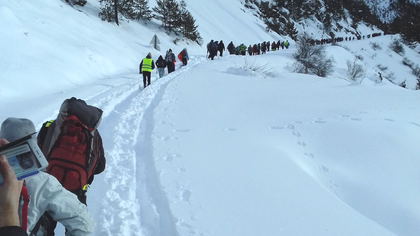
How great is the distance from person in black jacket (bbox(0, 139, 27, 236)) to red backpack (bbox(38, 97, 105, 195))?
1120mm

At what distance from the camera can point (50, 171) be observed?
82.1 inches

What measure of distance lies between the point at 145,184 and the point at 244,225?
5.02 feet

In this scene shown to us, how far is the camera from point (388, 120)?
19.7 ft

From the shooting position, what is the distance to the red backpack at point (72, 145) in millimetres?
2113

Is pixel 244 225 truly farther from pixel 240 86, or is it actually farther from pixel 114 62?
pixel 114 62

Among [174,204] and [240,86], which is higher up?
[240,86]

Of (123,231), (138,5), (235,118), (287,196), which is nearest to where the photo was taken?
(123,231)

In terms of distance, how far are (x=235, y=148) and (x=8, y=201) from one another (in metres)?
4.09

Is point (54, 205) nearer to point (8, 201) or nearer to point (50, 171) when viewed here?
point (8, 201)

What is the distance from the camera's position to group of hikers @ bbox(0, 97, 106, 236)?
104cm

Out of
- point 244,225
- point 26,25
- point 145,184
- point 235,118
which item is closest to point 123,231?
point 145,184

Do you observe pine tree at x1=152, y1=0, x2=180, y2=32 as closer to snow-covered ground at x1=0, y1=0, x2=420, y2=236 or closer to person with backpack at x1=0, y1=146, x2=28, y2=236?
snow-covered ground at x1=0, y1=0, x2=420, y2=236

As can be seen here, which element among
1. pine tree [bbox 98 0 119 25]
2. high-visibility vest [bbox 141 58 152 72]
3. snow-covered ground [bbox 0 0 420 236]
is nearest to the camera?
snow-covered ground [bbox 0 0 420 236]

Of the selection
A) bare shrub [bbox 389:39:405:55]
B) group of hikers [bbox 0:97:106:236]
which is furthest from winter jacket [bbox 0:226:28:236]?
bare shrub [bbox 389:39:405:55]
